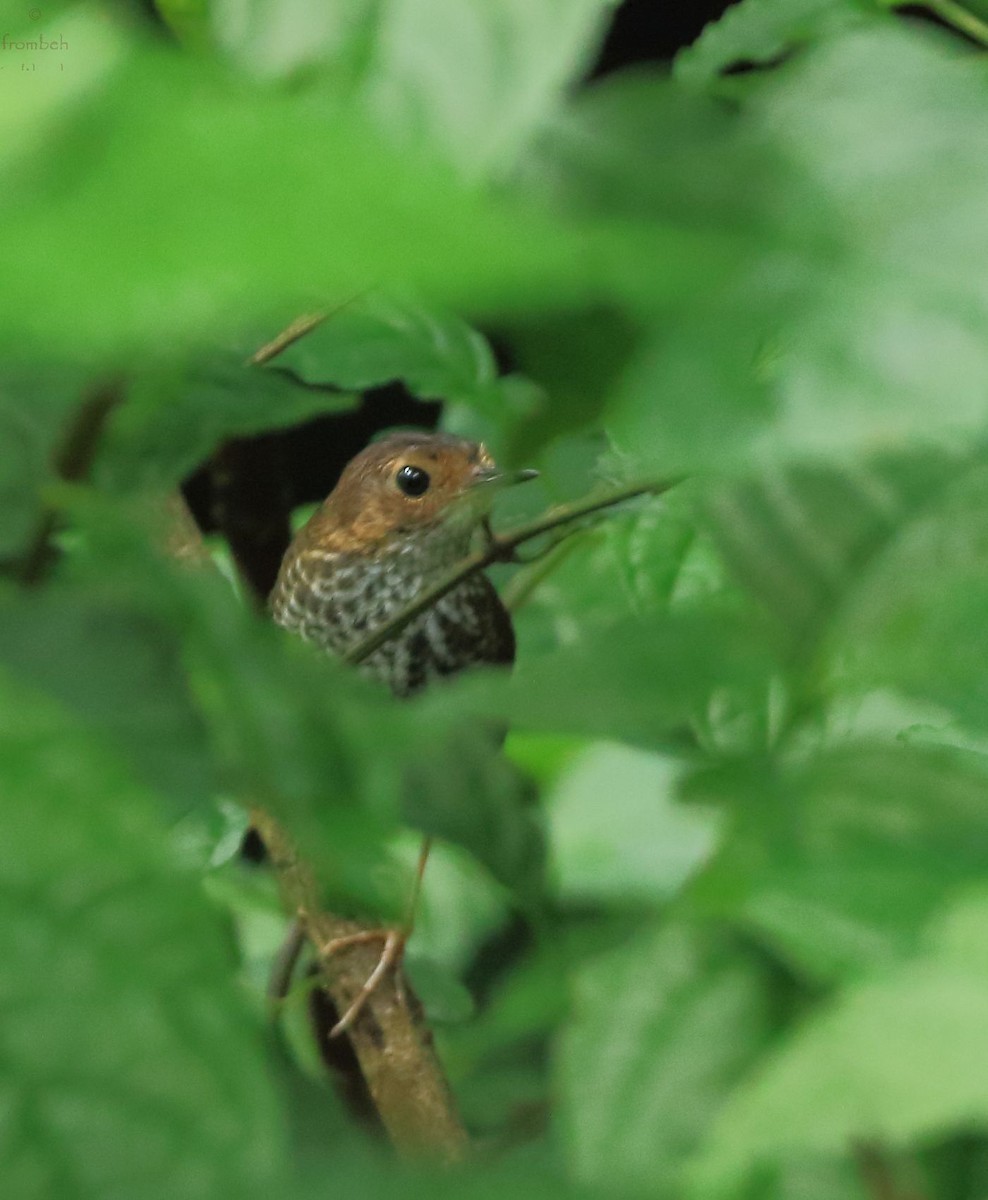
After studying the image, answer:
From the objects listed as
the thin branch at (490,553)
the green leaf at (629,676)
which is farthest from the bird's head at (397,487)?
the green leaf at (629,676)

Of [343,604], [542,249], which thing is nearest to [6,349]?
[542,249]

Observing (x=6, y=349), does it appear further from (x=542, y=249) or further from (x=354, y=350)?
(x=354, y=350)

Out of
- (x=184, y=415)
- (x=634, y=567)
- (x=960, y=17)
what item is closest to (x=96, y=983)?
(x=184, y=415)

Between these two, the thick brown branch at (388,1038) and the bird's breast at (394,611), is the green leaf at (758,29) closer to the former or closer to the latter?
the thick brown branch at (388,1038)

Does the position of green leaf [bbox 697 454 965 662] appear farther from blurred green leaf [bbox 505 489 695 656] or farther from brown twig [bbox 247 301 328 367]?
brown twig [bbox 247 301 328 367]

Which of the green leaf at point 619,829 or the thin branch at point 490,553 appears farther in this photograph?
the green leaf at point 619,829

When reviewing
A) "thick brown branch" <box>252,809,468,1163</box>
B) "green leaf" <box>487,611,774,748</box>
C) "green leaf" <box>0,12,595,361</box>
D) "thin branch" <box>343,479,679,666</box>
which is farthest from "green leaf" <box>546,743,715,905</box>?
"green leaf" <box>0,12,595,361</box>
